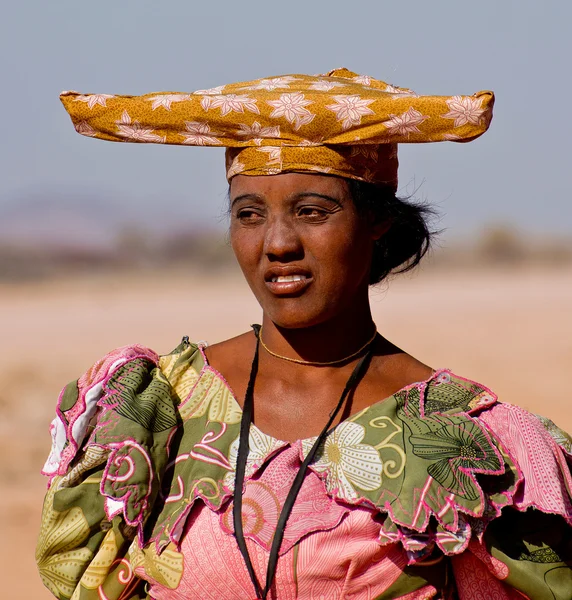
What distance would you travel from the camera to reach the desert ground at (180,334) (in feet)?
35.9

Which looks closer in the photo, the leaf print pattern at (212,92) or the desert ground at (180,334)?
the leaf print pattern at (212,92)

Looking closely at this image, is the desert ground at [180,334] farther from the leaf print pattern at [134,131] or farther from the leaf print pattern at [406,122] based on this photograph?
the leaf print pattern at [134,131]

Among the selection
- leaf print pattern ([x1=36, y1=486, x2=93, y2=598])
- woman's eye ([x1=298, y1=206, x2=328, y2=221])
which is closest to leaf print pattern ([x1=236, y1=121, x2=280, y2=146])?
woman's eye ([x1=298, y1=206, x2=328, y2=221])

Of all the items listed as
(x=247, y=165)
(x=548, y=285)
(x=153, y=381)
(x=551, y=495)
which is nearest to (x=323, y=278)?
(x=247, y=165)

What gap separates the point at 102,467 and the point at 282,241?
840 millimetres

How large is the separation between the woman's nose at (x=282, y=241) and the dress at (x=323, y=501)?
0.48 meters

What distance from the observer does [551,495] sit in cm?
312

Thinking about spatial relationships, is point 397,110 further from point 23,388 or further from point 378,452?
point 23,388

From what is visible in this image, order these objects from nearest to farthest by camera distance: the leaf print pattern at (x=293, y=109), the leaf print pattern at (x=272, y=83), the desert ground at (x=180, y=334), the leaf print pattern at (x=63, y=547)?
the leaf print pattern at (x=293, y=109), the leaf print pattern at (x=272, y=83), the leaf print pattern at (x=63, y=547), the desert ground at (x=180, y=334)

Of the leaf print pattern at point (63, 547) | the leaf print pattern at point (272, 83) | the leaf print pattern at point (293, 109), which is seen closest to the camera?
the leaf print pattern at point (293, 109)

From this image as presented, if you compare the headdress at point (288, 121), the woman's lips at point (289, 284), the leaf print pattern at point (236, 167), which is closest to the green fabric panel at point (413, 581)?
the woman's lips at point (289, 284)

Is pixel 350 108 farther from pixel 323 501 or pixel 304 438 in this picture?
pixel 323 501

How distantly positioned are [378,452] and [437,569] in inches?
13.7

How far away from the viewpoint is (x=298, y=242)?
318cm
